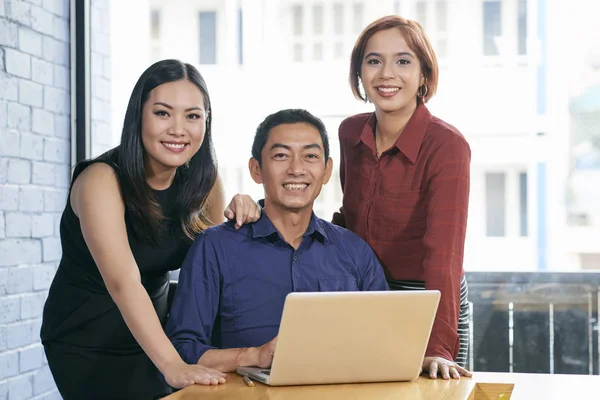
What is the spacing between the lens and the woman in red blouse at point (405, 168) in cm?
191

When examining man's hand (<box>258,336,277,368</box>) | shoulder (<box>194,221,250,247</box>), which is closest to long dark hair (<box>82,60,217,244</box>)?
shoulder (<box>194,221,250,247</box>)

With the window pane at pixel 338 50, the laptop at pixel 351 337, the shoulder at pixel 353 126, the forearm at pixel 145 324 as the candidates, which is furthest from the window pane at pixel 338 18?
the laptop at pixel 351 337

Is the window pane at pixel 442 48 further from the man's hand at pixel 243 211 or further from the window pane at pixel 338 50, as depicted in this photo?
the man's hand at pixel 243 211

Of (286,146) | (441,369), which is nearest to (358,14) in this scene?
(286,146)

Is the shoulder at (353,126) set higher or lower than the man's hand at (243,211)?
higher

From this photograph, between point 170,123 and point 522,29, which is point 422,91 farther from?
point 522,29

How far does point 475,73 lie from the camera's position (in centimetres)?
323

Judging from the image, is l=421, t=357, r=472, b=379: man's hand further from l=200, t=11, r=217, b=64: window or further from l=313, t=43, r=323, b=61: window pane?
l=200, t=11, r=217, b=64: window

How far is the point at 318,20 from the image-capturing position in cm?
335

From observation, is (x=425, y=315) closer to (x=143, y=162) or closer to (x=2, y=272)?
(x=143, y=162)

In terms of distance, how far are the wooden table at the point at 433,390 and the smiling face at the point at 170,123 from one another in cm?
59

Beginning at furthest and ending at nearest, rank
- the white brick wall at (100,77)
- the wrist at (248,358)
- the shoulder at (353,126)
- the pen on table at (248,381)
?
the white brick wall at (100,77), the shoulder at (353,126), the wrist at (248,358), the pen on table at (248,381)

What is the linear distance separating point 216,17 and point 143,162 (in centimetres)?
166

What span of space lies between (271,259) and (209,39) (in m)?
1.81
